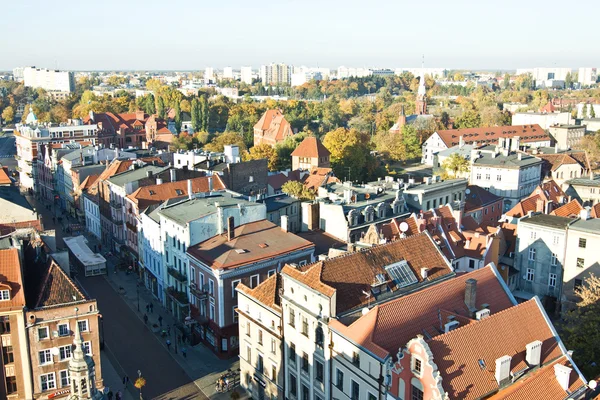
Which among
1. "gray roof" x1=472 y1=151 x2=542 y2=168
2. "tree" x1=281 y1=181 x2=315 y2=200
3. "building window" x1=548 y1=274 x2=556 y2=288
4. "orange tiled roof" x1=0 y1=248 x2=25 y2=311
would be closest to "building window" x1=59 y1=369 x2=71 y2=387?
"orange tiled roof" x1=0 y1=248 x2=25 y2=311

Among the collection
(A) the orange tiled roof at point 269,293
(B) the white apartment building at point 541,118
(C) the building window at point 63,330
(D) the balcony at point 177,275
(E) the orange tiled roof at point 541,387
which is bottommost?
(D) the balcony at point 177,275

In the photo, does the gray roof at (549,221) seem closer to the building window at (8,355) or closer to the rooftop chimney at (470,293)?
the rooftop chimney at (470,293)

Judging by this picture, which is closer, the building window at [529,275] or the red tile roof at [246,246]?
the red tile roof at [246,246]

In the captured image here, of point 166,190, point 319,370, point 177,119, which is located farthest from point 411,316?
point 177,119

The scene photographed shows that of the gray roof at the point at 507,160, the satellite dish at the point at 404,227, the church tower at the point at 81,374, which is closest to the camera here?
the church tower at the point at 81,374

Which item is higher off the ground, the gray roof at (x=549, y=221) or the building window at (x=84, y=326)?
the gray roof at (x=549, y=221)

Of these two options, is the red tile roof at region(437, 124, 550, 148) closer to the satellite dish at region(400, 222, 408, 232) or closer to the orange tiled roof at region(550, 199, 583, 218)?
the orange tiled roof at region(550, 199, 583, 218)

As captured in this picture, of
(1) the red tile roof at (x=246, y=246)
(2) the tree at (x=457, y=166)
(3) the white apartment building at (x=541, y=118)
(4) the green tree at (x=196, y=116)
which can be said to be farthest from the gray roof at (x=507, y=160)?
(4) the green tree at (x=196, y=116)
